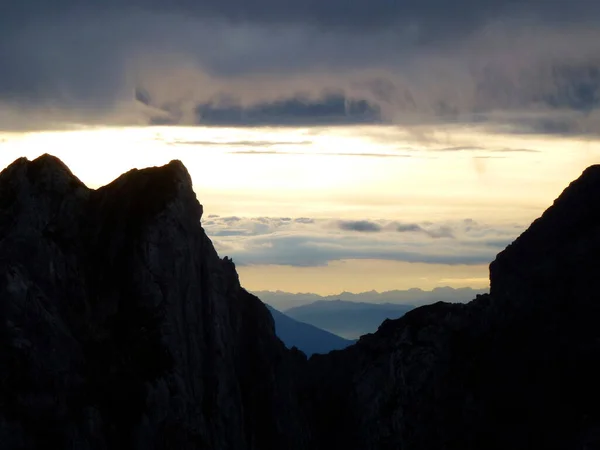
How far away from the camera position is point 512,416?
5433 inches

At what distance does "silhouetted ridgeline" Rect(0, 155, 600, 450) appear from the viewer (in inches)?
5266

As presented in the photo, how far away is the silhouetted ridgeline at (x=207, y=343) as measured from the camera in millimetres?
133750

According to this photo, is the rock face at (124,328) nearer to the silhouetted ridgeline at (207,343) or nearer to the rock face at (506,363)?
the silhouetted ridgeline at (207,343)

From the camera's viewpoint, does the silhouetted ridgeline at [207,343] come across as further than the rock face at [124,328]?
No

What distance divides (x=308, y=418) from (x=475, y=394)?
3578 centimetres

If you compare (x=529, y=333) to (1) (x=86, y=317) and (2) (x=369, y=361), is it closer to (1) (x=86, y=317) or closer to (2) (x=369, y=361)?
(2) (x=369, y=361)

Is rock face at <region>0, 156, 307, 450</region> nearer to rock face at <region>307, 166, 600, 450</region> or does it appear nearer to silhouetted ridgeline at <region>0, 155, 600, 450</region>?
silhouetted ridgeline at <region>0, 155, 600, 450</region>

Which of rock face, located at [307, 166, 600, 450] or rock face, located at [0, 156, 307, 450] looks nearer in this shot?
rock face, located at [307, 166, 600, 450]

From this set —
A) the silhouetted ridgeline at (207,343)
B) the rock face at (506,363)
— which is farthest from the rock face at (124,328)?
the rock face at (506,363)

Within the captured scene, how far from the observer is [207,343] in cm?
15338

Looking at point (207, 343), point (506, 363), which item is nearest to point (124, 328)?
point (207, 343)

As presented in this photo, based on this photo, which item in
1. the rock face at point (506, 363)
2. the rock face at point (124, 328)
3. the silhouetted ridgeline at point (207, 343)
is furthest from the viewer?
the rock face at point (124, 328)

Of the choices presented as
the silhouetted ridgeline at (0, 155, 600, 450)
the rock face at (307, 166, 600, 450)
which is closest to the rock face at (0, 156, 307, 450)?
the silhouetted ridgeline at (0, 155, 600, 450)

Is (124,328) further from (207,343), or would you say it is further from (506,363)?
(506,363)
